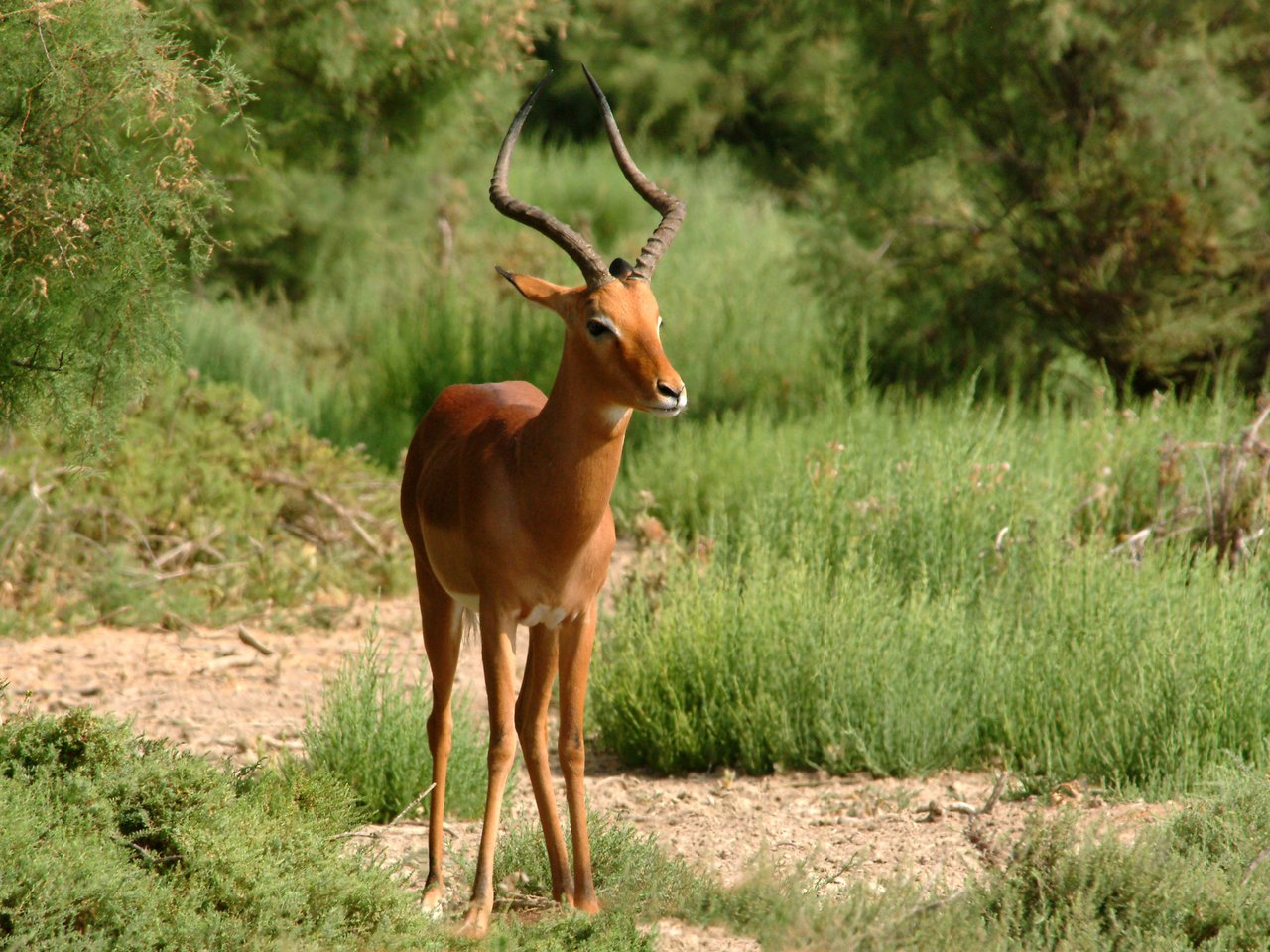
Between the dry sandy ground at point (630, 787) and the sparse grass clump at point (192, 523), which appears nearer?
the dry sandy ground at point (630, 787)

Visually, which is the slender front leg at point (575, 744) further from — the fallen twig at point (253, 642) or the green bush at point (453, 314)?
the green bush at point (453, 314)

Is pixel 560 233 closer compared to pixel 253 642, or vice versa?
pixel 560 233

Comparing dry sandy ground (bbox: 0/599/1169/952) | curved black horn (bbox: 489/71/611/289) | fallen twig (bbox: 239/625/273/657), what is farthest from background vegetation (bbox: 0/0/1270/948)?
curved black horn (bbox: 489/71/611/289)

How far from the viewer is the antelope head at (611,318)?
366 cm

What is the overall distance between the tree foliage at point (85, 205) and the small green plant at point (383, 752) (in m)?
1.28

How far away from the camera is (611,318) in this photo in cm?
373

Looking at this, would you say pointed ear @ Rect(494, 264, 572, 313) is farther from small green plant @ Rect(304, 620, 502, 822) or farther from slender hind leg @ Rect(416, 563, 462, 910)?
small green plant @ Rect(304, 620, 502, 822)

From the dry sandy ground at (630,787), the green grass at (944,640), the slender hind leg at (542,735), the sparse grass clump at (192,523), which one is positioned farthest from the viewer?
the sparse grass clump at (192,523)

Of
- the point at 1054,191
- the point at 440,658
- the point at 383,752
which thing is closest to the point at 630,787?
the point at 383,752

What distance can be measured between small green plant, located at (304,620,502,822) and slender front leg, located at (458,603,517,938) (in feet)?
3.73

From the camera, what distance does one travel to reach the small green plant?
16.9 ft

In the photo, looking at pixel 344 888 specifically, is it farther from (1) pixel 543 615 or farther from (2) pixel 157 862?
(1) pixel 543 615

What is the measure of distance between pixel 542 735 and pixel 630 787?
1774mm

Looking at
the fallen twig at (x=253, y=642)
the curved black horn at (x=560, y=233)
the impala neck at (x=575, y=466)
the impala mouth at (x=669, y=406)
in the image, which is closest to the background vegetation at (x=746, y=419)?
the fallen twig at (x=253, y=642)
